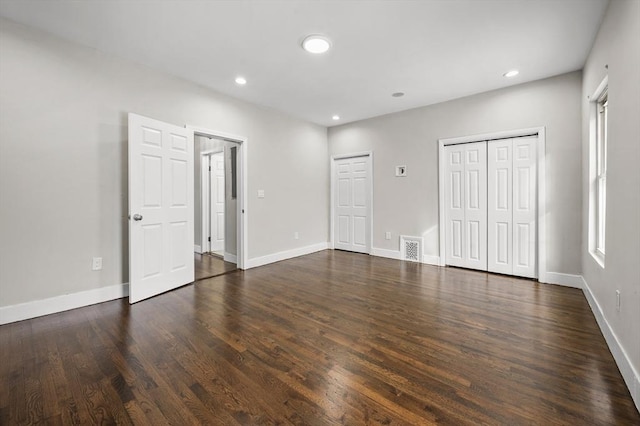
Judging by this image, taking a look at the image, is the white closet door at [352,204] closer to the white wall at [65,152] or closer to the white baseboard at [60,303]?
the white wall at [65,152]

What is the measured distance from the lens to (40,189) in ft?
8.57

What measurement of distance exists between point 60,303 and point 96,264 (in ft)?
1.46

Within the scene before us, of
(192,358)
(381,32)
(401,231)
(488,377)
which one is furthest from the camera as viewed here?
(401,231)

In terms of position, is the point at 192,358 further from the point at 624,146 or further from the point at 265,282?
the point at 624,146

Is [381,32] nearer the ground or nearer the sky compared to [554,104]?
nearer the sky

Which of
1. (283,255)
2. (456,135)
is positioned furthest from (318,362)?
(456,135)

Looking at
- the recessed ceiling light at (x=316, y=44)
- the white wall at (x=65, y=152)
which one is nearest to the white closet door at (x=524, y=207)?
the recessed ceiling light at (x=316, y=44)

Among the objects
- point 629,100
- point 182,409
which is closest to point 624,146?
point 629,100

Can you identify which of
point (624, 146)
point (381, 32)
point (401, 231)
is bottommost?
point (401, 231)

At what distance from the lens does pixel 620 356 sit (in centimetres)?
180

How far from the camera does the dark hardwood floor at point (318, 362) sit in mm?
1459

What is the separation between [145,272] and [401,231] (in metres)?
3.91

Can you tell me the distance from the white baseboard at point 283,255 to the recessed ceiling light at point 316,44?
310 centimetres

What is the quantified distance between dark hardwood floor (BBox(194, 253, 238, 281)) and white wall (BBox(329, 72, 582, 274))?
9.01 feet
